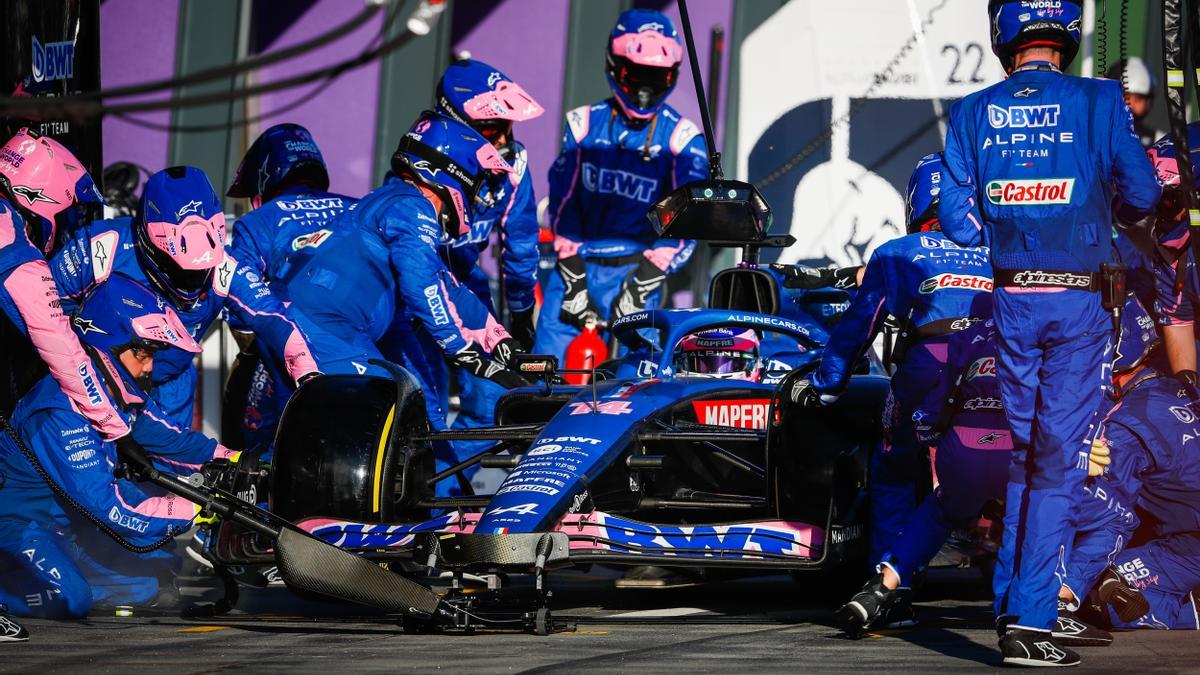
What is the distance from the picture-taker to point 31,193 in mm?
7535

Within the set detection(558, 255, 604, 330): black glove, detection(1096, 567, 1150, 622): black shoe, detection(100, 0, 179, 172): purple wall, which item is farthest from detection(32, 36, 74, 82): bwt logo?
detection(100, 0, 179, 172): purple wall

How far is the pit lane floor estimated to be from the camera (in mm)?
5301

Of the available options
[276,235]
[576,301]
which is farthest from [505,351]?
[576,301]

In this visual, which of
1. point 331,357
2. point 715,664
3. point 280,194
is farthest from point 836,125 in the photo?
point 715,664

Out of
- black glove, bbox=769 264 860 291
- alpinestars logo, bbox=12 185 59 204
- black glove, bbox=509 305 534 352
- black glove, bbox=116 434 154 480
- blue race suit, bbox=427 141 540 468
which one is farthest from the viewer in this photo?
black glove, bbox=509 305 534 352

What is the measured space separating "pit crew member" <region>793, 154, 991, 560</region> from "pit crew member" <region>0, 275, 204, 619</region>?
278cm

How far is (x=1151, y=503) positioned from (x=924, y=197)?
63.3 inches

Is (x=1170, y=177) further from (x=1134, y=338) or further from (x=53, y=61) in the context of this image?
(x=53, y=61)

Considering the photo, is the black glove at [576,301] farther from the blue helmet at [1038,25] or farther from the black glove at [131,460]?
the blue helmet at [1038,25]

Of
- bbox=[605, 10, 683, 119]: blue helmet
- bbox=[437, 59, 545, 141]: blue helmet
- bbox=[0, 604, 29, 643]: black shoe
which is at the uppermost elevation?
bbox=[605, 10, 683, 119]: blue helmet

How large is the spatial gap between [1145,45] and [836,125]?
7.78 ft

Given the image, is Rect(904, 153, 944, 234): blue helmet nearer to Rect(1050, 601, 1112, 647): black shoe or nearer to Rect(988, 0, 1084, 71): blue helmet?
Rect(988, 0, 1084, 71): blue helmet

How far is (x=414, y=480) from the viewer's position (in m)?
7.12

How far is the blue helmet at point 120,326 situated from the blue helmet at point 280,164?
7.50 feet
